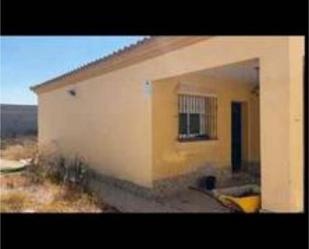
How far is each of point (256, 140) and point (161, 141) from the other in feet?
13.7

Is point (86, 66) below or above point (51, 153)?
above

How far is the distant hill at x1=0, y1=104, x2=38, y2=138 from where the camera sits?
1185 inches

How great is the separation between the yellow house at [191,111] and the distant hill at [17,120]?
56.3 ft

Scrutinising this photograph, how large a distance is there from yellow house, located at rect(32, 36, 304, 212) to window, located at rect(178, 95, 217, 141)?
0.09ft

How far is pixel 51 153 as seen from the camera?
15.3 metres

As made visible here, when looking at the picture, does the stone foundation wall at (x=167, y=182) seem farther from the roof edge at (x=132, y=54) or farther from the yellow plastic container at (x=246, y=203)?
the roof edge at (x=132, y=54)

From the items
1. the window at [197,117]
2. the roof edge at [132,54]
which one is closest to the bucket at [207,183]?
the window at [197,117]

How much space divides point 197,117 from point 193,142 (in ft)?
2.73

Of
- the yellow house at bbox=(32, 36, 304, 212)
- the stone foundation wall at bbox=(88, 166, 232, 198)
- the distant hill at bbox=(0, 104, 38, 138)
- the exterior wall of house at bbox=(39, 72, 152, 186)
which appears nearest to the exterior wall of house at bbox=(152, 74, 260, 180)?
the yellow house at bbox=(32, 36, 304, 212)

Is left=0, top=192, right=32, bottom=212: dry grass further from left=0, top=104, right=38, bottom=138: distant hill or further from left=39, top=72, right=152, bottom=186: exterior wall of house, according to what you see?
left=0, top=104, right=38, bottom=138: distant hill
